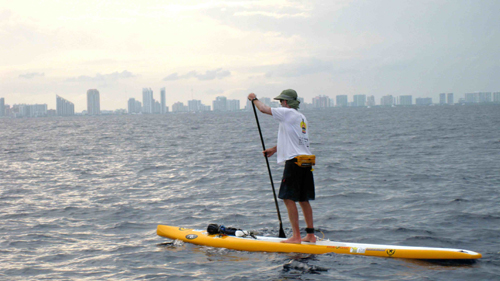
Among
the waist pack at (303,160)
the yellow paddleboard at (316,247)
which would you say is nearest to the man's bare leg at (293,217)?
Answer: the yellow paddleboard at (316,247)

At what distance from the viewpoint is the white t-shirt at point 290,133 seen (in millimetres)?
6918

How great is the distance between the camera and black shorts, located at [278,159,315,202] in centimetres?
704

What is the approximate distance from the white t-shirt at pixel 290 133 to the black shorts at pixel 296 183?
0.45 ft

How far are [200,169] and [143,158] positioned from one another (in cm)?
575

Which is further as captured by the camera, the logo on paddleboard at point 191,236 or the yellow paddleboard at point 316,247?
the logo on paddleboard at point 191,236

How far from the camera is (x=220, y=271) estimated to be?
22.1ft

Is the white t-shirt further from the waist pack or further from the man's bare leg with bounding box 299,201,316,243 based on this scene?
the man's bare leg with bounding box 299,201,316,243

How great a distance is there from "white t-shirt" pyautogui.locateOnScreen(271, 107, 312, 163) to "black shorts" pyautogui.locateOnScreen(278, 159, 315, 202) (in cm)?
14

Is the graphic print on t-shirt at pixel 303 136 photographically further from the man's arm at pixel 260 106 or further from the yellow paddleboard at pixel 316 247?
the yellow paddleboard at pixel 316 247

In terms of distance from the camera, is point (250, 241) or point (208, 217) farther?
point (208, 217)

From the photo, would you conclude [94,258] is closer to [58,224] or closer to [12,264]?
[12,264]

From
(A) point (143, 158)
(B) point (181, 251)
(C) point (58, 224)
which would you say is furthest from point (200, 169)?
(B) point (181, 251)

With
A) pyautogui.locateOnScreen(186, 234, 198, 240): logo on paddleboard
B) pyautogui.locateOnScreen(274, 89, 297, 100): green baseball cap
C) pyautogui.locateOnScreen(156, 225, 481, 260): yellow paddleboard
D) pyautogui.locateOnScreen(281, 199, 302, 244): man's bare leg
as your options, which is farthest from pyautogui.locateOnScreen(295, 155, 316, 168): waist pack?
pyautogui.locateOnScreen(186, 234, 198, 240): logo on paddleboard

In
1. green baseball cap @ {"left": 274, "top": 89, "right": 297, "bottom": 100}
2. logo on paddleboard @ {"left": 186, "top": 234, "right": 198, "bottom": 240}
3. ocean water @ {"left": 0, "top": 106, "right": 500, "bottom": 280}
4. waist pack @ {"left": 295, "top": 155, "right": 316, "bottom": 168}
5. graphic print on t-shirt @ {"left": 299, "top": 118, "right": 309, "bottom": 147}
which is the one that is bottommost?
ocean water @ {"left": 0, "top": 106, "right": 500, "bottom": 280}
